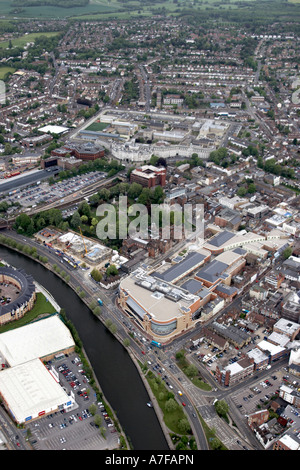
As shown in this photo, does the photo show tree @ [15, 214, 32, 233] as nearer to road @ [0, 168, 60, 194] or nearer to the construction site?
the construction site

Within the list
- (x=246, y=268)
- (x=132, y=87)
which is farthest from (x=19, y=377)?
(x=132, y=87)

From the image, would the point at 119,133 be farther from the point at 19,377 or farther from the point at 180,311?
the point at 19,377

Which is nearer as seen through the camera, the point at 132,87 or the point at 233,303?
the point at 233,303

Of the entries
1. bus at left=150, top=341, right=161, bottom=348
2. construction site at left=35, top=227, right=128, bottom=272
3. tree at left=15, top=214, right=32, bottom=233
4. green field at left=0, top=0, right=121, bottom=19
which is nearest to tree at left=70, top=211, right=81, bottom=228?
construction site at left=35, top=227, right=128, bottom=272

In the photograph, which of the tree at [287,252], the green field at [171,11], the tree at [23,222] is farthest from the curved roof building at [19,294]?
the green field at [171,11]

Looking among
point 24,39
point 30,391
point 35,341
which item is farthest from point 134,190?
point 24,39

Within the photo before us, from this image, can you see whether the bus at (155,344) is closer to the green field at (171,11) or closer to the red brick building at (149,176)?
the red brick building at (149,176)

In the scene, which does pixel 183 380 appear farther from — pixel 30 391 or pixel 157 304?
pixel 30 391

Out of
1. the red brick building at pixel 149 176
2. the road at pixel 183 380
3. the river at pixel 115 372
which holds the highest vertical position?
the red brick building at pixel 149 176
